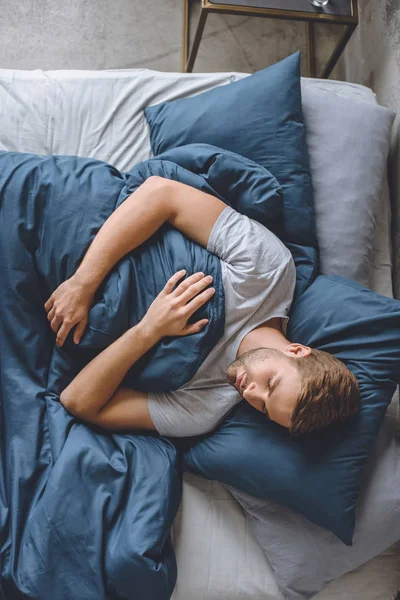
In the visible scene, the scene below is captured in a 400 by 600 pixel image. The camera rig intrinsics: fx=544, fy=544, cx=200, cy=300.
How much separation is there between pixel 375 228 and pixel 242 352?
1.86 ft

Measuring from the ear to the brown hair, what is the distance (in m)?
0.01

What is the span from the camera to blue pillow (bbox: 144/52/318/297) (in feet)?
4.74

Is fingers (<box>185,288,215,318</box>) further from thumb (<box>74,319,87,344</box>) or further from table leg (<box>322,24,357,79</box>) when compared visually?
table leg (<box>322,24,357,79</box>)

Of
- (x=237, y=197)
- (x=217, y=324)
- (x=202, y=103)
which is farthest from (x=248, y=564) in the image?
(x=202, y=103)

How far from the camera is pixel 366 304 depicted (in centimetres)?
131

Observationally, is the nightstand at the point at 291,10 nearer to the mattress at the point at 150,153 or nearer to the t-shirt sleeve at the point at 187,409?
the mattress at the point at 150,153

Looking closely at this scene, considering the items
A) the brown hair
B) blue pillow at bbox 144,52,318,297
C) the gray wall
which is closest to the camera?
the brown hair

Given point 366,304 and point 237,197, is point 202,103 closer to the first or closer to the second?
point 237,197

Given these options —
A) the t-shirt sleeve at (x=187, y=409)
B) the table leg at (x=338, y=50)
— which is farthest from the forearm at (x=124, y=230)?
the table leg at (x=338, y=50)

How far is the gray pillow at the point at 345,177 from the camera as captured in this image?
149 centimetres

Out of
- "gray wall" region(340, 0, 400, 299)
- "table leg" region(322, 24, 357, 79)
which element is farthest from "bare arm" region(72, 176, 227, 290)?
"table leg" region(322, 24, 357, 79)

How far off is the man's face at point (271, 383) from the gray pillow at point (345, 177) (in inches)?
16.9

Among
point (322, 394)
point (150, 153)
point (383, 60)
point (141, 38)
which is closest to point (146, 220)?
point (150, 153)

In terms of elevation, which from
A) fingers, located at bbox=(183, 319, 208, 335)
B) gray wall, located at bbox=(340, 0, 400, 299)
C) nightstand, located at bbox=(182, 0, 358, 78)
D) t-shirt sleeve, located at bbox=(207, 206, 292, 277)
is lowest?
fingers, located at bbox=(183, 319, 208, 335)
